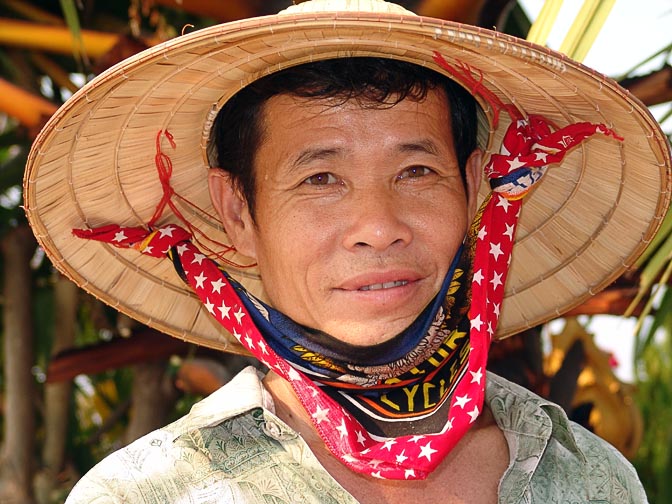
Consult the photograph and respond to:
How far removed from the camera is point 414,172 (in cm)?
202

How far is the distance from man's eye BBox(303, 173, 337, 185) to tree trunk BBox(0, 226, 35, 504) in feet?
6.83

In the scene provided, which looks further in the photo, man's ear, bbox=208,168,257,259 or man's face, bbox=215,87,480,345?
man's ear, bbox=208,168,257,259

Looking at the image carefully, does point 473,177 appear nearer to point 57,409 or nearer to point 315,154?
point 315,154

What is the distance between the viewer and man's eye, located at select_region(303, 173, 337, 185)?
1979mm

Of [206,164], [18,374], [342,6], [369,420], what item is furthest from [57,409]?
[342,6]

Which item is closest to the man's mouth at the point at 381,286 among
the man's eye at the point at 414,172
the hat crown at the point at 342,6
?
the man's eye at the point at 414,172

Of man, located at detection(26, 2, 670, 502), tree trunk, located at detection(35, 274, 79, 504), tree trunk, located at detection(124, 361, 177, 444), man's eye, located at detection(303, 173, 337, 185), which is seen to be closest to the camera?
man, located at detection(26, 2, 670, 502)

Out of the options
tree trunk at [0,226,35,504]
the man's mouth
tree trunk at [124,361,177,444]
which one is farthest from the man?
tree trunk at [0,226,35,504]

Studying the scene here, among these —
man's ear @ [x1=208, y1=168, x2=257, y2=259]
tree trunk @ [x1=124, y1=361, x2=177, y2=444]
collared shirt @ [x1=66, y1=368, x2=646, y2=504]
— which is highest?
man's ear @ [x1=208, y1=168, x2=257, y2=259]

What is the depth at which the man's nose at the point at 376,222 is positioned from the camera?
188 cm

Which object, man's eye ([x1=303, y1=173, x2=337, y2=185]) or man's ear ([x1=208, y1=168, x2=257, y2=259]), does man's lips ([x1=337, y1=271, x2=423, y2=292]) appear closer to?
man's eye ([x1=303, y1=173, x2=337, y2=185])

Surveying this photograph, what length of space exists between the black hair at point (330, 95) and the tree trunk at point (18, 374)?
1.82 m

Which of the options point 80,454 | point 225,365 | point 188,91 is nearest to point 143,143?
point 188,91

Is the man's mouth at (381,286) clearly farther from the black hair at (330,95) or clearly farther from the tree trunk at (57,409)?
the tree trunk at (57,409)
